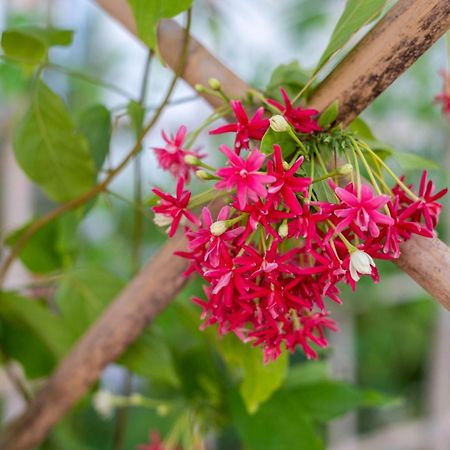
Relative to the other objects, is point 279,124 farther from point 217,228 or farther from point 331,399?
point 331,399

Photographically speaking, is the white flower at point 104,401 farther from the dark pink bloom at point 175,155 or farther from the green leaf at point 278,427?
the dark pink bloom at point 175,155

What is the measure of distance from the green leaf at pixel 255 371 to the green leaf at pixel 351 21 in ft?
0.69

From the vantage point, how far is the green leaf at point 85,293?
1.75ft

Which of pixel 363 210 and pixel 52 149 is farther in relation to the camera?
pixel 52 149

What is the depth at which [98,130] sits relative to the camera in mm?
470

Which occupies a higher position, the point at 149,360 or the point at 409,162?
the point at 409,162

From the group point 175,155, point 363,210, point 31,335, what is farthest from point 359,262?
point 31,335

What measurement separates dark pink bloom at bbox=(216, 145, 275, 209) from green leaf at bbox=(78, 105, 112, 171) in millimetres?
211

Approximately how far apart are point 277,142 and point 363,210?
0.05 metres

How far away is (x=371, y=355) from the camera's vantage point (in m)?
2.32

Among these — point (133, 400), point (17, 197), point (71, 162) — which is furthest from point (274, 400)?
point (17, 197)

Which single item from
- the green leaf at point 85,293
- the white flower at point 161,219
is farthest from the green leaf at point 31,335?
the white flower at point 161,219

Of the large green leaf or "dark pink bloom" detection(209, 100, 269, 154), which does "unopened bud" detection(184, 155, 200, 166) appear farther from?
the large green leaf

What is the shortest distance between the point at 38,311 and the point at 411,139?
153 cm
